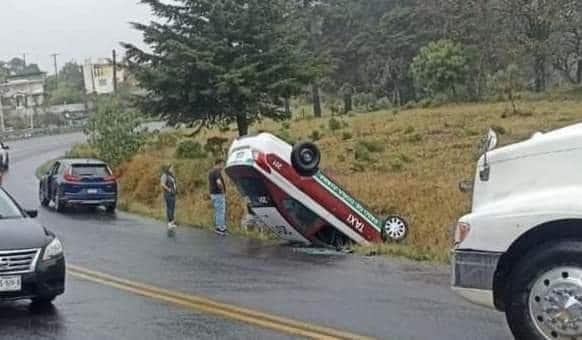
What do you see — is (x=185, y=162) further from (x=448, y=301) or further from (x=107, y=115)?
(x=448, y=301)

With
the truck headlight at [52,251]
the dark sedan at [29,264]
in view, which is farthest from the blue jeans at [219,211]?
the truck headlight at [52,251]

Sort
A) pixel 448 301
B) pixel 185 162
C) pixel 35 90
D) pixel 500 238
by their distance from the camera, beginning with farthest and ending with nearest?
pixel 35 90 → pixel 185 162 → pixel 448 301 → pixel 500 238

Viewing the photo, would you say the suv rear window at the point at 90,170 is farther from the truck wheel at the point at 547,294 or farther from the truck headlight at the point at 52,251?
the truck wheel at the point at 547,294

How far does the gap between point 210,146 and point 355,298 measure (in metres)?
24.8

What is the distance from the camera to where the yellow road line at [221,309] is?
789 cm

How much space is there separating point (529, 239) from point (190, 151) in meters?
28.4

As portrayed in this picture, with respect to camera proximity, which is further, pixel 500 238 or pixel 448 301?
pixel 448 301

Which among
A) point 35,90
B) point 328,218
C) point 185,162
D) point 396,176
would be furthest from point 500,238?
point 35,90

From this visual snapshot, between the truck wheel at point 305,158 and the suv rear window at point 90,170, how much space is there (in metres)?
11.8

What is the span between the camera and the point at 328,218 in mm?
15984

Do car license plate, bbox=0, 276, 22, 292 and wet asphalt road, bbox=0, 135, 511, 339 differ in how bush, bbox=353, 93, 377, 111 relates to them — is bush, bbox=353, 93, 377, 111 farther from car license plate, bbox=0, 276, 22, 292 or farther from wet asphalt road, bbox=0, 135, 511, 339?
car license plate, bbox=0, 276, 22, 292

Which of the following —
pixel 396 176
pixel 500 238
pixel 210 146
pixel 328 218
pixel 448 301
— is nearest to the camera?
pixel 500 238

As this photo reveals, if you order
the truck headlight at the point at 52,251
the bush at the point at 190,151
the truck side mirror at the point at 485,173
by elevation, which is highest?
the truck side mirror at the point at 485,173

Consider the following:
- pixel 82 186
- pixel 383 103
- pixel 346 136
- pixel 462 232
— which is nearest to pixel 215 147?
pixel 346 136
